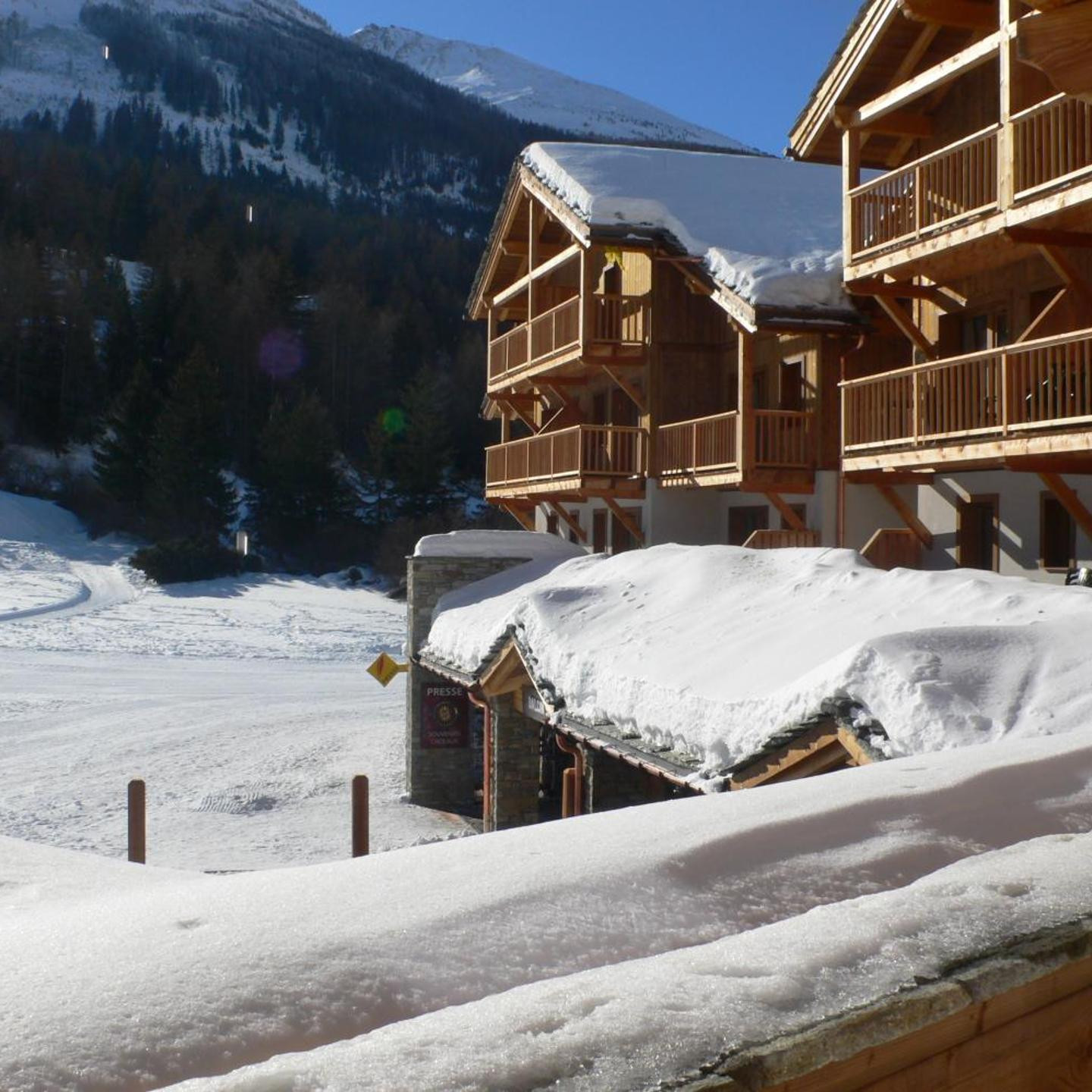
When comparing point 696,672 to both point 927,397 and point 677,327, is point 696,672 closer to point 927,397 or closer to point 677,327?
point 927,397

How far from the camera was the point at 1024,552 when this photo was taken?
14148 millimetres

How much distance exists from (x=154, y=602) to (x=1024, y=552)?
3116 centimetres

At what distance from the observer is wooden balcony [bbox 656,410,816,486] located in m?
17.7

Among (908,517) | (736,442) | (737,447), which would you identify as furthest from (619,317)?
(908,517)

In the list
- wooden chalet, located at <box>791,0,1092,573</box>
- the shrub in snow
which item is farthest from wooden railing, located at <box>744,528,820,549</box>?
the shrub in snow

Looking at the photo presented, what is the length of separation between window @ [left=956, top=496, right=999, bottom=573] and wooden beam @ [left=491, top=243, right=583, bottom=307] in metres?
9.34

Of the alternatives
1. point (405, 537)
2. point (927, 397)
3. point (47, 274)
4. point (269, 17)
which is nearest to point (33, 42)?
point (269, 17)

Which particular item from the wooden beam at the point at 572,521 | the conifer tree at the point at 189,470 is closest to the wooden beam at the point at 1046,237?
the wooden beam at the point at 572,521

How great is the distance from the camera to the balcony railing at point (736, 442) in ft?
58.2

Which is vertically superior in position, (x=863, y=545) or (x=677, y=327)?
(x=677, y=327)

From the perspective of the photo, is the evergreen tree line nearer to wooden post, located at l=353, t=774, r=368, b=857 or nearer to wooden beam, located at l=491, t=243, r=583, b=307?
wooden beam, located at l=491, t=243, r=583, b=307

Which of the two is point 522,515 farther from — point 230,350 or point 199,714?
point 230,350

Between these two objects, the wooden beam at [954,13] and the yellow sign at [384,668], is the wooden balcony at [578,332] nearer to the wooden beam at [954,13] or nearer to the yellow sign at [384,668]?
the yellow sign at [384,668]

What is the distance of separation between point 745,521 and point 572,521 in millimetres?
5401
